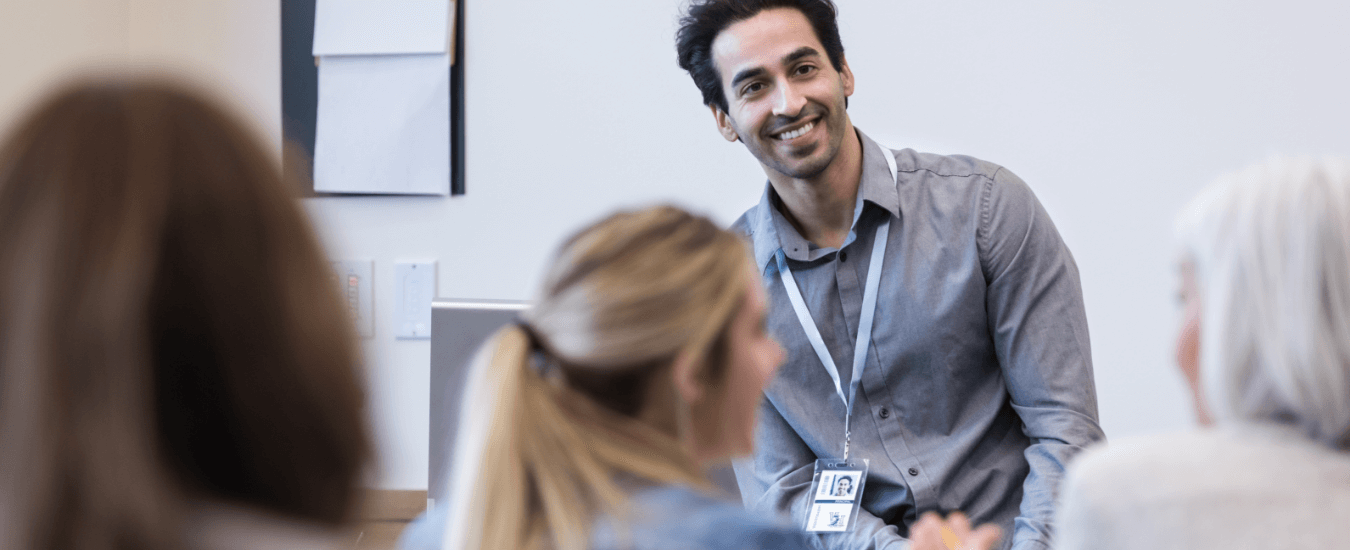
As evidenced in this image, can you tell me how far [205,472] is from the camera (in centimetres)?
52

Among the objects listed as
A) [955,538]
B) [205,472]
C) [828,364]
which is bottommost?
[955,538]

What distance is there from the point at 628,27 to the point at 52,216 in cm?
190

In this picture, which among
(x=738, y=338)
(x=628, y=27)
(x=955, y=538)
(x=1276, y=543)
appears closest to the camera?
(x=1276, y=543)

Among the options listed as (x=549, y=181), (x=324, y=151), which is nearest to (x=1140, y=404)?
(x=549, y=181)

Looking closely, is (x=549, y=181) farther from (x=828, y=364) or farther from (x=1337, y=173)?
A: (x=1337, y=173)

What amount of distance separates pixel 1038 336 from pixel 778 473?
0.48 meters

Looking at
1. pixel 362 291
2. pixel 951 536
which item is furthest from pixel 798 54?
pixel 362 291

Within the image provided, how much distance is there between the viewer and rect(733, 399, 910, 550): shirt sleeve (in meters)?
1.62

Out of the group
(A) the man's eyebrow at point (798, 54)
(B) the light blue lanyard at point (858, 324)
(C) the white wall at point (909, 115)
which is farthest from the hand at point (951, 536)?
(C) the white wall at point (909, 115)

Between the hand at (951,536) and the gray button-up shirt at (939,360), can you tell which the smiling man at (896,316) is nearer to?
the gray button-up shirt at (939,360)

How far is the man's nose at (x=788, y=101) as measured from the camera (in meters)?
1.66

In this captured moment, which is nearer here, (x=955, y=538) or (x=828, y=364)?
A: (x=955, y=538)

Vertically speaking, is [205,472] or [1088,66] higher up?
[1088,66]

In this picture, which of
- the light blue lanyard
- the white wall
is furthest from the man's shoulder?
the white wall
